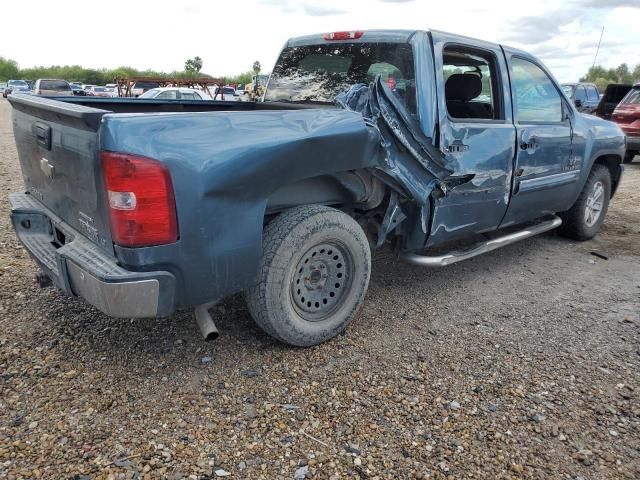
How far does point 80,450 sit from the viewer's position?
7.22ft

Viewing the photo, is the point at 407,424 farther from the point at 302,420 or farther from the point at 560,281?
the point at 560,281

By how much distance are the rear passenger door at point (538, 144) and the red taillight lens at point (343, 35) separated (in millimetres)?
1260

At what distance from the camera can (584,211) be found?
5301 millimetres

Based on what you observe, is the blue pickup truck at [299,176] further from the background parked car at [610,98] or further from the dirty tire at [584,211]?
the background parked car at [610,98]

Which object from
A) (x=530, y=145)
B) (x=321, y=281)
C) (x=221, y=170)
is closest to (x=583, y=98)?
(x=530, y=145)

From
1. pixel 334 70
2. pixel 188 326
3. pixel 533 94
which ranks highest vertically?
pixel 334 70

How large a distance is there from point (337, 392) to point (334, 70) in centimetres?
241

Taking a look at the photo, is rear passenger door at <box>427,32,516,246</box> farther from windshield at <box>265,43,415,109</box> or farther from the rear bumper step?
the rear bumper step

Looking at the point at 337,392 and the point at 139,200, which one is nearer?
the point at 139,200

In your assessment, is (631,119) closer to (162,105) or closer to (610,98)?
(610,98)

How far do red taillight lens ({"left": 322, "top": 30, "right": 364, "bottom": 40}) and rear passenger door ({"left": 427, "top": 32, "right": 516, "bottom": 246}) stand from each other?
59cm

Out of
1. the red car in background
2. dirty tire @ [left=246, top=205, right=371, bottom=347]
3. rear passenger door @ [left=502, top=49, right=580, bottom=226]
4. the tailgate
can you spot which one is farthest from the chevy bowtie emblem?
the red car in background

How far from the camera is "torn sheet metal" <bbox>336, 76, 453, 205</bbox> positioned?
3.11 meters

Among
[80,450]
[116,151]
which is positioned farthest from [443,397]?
[116,151]
